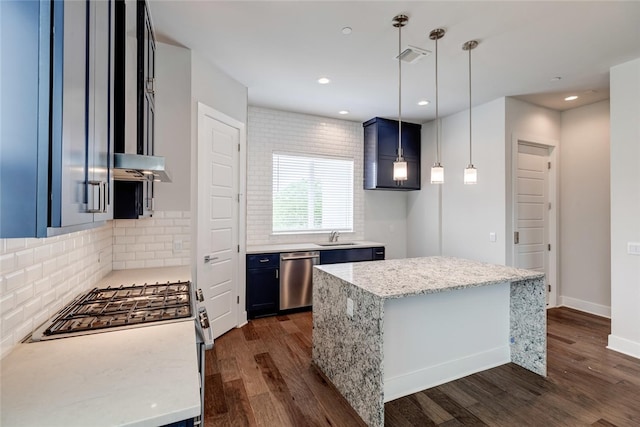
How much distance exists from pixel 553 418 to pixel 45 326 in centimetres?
304

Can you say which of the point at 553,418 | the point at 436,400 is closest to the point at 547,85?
the point at 553,418

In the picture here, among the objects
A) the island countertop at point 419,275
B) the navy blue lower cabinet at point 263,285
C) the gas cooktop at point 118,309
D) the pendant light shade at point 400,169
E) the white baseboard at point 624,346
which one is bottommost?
the white baseboard at point 624,346

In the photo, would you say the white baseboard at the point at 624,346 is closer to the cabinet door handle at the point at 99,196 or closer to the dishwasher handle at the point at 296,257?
the dishwasher handle at the point at 296,257

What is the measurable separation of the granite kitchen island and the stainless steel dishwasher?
1400mm

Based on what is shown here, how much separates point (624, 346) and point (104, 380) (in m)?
4.37

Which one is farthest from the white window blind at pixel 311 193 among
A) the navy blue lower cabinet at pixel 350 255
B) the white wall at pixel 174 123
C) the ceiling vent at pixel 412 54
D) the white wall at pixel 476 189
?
the ceiling vent at pixel 412 54

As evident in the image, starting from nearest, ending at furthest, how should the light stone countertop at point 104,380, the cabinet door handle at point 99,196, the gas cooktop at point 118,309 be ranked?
the light stone countertop at point 104,380
the cabinet door handle at point 99,196
the gas cooktop at point 118,309

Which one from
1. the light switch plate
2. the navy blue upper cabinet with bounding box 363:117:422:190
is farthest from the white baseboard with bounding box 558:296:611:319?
the navy blue upper cabinet with bounding box 363:117:422:190

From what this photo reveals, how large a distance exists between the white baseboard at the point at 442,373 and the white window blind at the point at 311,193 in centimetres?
285

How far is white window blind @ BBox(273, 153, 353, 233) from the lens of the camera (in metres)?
4.68

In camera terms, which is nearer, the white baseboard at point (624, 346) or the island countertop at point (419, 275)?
the island countertop at point (419, 275)

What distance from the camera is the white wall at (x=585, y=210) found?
4023 mm

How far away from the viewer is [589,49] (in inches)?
110

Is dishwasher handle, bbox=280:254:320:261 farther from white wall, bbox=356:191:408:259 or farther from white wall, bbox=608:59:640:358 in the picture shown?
white wall, bbox=608:59:640:358
